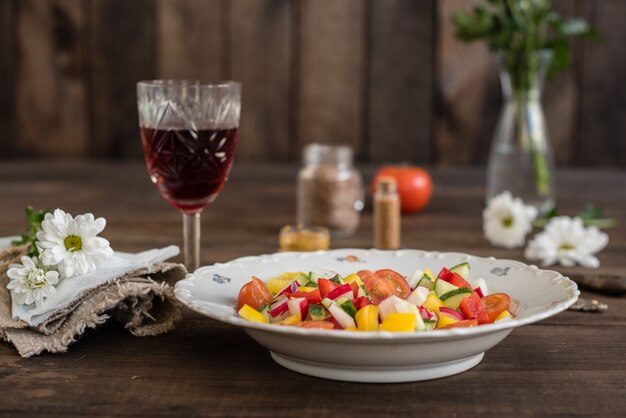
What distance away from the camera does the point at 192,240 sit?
1368 mm

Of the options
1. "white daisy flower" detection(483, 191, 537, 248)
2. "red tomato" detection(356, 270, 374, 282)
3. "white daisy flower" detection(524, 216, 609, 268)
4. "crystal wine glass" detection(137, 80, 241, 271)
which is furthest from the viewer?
"white daisy flower" detection(483, 191, 537, 248)

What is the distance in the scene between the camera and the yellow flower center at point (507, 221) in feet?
5.77

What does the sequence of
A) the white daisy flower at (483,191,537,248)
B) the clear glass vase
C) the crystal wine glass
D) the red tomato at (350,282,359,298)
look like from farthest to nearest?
the clear glass vase
the white daisy flower at (483,191,537,248)
the crystal wine glass
the red tomato at (350,282,359,298)

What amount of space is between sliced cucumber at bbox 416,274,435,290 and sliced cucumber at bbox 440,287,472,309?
0.16 feet

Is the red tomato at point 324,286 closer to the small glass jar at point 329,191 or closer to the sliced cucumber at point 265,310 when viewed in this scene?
the sliced cucumber at point 265,310

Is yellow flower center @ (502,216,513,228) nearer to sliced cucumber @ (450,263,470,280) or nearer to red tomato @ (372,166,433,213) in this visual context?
red tomato @ (372,166,433,213)

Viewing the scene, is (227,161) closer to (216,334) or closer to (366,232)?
(216,334)

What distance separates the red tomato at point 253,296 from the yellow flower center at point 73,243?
0.19 metres

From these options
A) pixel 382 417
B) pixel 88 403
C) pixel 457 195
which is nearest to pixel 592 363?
pixel 382 417

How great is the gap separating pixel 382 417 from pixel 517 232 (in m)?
0.94

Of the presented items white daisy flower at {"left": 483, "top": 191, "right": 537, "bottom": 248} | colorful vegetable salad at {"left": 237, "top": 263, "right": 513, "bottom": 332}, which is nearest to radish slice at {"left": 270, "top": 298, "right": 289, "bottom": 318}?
colorful vegetable salad at {"left": 237, "top": 263, "right": 513, "bottom": 332}

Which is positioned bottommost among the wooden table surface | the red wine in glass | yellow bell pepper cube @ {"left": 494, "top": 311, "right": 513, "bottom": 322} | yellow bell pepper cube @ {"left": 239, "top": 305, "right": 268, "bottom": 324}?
the wooden table surface

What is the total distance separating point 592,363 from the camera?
1039 mm

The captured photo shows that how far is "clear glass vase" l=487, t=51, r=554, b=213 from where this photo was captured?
2.00m
